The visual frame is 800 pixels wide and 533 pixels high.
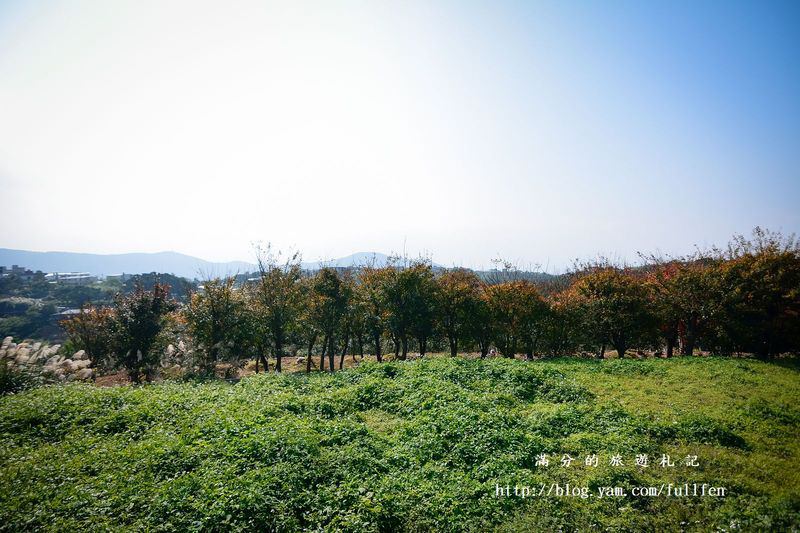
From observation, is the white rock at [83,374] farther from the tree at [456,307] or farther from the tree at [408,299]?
the tree at [456,307]

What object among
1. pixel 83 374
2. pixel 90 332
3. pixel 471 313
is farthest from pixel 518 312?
pixel 90 332

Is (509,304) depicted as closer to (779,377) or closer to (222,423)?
(779,377)

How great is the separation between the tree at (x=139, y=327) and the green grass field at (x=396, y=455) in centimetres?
705

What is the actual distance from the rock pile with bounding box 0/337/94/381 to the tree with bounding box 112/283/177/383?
2.09 m

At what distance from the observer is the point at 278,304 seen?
Result: 24812 millimetres

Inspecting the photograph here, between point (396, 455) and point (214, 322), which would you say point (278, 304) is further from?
point (396, 455)

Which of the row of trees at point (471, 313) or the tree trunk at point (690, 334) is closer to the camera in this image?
the row of trees at point (471, 313)

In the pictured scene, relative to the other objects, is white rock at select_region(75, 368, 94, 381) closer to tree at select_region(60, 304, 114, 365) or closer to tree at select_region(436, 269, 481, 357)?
tree at select_region(60, 304, 114, 365)

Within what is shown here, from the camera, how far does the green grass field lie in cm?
716

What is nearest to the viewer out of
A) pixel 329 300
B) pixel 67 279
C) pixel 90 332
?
pixel 329 300

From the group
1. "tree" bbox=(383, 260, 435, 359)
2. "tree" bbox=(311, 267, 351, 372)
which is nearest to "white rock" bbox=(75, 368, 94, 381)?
"tree" bbox=(311, 267, 351, 372)

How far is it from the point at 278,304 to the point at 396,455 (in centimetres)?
1755

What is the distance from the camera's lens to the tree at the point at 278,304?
2483 centimetres

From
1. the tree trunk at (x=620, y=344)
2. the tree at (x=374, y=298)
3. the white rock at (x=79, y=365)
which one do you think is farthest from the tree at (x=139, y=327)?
the tree trunk at (x=620, y=344)
